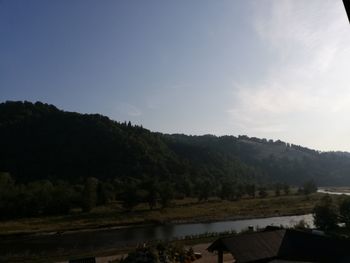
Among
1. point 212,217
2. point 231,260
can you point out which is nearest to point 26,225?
point 212,217

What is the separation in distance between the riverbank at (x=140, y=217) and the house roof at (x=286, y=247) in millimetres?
48281

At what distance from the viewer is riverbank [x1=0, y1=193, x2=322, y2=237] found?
8025 cm

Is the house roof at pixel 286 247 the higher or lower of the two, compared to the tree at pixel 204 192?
lower

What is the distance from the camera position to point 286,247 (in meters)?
35.4

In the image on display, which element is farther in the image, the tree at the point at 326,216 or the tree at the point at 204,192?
the tree at the point at 204,192

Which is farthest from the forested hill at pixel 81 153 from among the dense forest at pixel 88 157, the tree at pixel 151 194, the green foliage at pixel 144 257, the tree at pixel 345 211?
the green foliage at pixel 144 257

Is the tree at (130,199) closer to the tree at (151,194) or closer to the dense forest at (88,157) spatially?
the tree at (151,194)

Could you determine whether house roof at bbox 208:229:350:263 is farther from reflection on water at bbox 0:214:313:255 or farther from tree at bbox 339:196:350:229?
tree at bbox 339:196:350:229

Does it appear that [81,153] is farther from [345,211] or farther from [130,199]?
[345,211]

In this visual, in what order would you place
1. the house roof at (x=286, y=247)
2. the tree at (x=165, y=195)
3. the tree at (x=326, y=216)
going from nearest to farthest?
the house roof at (x=286, y=247), the tree at (x=326, y=216), the tree at (x=165, y=195)

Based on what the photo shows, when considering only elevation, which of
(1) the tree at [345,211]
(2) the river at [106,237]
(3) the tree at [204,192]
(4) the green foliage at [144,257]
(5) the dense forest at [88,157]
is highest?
(5) the dense forest at [88,157]

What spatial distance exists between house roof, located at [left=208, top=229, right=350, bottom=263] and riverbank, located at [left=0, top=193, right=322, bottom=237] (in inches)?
1901

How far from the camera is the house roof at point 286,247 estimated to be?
109 feet

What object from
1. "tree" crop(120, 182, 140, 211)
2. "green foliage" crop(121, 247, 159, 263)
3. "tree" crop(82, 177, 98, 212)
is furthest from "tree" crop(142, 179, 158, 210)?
"green foliage" crop(121, 247, 159, 263)
